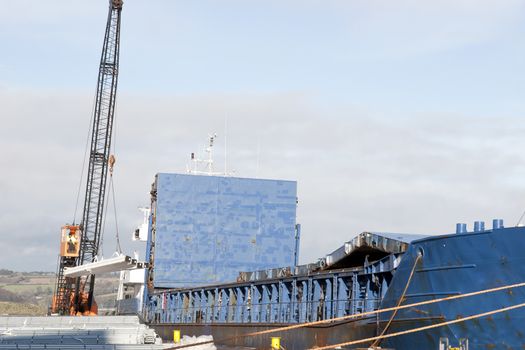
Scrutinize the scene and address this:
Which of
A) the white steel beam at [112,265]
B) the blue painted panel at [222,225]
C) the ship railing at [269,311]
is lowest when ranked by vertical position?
the ship railing at [269,311]

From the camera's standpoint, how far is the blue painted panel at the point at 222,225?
167 ft

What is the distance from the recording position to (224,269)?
51281mm

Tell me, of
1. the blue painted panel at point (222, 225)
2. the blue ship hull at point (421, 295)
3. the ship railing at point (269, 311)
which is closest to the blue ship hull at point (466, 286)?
the blue ship hull at point (421, 295)

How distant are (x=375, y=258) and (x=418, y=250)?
5.89 metres

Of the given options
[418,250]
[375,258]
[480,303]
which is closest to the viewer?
[480,303]

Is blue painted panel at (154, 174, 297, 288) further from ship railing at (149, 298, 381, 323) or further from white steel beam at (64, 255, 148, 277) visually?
white steel beam at (64, 255, 148, 277)

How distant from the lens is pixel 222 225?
167 feet

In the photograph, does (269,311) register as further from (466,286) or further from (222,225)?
(222,225)

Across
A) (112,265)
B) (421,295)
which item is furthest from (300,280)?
(112,265)

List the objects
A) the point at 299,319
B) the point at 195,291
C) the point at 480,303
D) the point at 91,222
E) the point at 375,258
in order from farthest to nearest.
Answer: the point at 91,222, the point at 195,291, the point at 299,319, the point at 375,258, the point at 480,303

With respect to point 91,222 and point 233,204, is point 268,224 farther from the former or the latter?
point 91,222

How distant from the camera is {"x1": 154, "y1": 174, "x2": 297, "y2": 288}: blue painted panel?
5078 cm

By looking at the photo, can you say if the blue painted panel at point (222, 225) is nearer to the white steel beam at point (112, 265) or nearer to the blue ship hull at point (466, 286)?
the white steel beam at point (112, 265)

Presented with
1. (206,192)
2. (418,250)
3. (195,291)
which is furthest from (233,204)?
(418,250)
